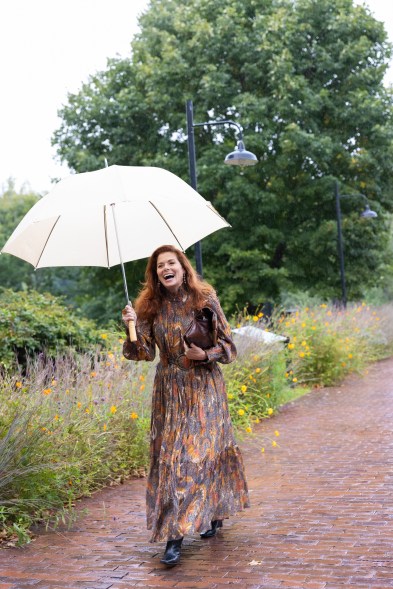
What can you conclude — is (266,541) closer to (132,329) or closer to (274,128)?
(132,329)

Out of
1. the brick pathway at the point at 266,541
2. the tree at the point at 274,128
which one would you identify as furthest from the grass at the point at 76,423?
the tree at the point at 274,128

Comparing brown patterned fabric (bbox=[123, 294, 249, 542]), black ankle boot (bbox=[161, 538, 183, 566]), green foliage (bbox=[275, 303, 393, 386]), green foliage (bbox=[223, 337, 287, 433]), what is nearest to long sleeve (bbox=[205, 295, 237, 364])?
brown patterned fabric (bbox=[123, 294, 249, 542])

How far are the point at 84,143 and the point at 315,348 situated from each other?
14227 mm

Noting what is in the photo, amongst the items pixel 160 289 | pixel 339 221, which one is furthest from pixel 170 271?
pixel 339 221

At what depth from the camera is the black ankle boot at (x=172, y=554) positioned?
4.80m

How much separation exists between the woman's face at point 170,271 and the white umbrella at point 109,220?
0.28m

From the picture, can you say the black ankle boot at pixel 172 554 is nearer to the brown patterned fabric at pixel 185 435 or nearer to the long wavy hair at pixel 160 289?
the brown patterned fabric at pixel 185 435

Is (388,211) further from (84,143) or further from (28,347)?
(28,347)

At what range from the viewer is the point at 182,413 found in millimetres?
4984

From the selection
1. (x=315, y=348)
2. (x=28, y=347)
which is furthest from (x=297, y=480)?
(x=315, y=348)

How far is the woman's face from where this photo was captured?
198 inches

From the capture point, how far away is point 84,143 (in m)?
26.4

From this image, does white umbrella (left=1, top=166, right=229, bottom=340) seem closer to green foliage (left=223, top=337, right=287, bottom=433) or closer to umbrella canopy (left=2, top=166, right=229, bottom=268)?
umbrella canopy (left=2, top=166, right=229, bottom=268)

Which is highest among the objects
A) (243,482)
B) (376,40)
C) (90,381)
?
(376,40)
